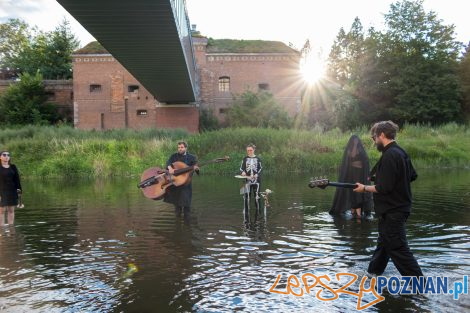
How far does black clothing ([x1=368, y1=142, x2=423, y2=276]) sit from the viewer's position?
576 centimetres

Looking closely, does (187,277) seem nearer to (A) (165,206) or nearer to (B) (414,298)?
(B) (414,298)

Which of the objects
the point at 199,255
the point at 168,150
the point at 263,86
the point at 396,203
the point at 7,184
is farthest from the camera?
the point at 263,86

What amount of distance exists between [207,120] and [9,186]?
3627cm

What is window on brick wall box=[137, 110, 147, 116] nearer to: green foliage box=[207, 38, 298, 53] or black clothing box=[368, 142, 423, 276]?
green foliage box=[207, 38, 298, 53]

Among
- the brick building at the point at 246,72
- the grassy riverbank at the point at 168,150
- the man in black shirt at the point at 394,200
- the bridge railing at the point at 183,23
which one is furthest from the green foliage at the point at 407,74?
the man in black shirt at the point at 394,200

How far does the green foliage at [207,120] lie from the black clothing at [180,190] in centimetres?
3497

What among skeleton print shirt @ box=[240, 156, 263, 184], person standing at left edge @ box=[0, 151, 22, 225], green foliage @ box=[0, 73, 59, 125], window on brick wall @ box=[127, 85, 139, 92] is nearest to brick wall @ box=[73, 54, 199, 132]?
window on brick wall @ box=[127, 85, 139, 92]

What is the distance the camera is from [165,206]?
572 inches

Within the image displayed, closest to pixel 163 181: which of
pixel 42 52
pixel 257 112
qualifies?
pixel 257 112

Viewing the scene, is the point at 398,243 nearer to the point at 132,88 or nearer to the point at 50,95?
the point at 132,88

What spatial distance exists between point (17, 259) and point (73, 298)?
2.60 m

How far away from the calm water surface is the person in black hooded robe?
469 millimetres

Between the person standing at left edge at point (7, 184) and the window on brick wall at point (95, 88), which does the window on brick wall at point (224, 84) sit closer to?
the window on brick wall at point (95, 88)

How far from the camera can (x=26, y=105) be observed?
4697 cm
